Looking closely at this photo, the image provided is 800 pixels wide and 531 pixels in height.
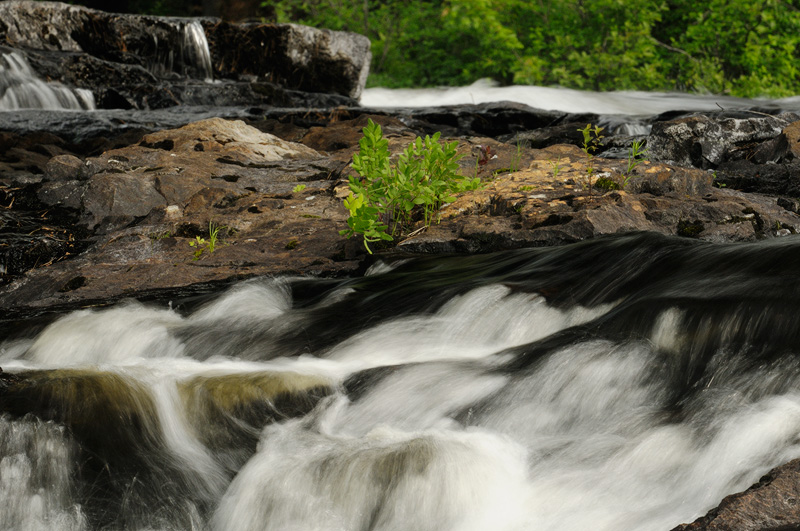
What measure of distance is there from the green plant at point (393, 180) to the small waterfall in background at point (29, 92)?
26.6 feet

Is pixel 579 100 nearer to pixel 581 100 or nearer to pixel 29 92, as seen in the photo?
pixel 581 100

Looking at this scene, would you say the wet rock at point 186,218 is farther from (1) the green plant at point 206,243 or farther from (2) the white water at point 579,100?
(2) the white water at point 579,100

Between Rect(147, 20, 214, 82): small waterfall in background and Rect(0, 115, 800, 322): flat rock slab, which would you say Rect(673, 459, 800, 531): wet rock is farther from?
Rect(147, 20, 214, 82): small waterfall in background

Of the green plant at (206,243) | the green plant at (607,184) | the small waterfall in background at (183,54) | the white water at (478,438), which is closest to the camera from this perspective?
the white water at (478,438)

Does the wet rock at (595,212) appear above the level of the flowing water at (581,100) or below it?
above

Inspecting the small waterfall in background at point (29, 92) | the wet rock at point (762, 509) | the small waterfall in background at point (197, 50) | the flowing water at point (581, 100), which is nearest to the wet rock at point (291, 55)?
the small waterfall in background at point (197, 50)

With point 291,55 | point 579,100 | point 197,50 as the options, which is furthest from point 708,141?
point 197,50

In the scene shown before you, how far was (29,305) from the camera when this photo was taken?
4863 mm

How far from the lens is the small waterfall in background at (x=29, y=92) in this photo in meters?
11.4

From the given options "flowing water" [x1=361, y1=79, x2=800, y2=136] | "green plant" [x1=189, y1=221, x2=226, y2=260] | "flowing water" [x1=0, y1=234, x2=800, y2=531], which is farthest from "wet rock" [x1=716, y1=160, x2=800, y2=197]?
"flowing water" [x1=361, y1=79, x2=800, y2=136]

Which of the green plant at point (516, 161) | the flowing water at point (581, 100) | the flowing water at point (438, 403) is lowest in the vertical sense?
the flowing water at point (581, 100)

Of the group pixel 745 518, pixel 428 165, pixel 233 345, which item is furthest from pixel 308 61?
pixel 745 518

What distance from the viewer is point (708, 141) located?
24.0 ft

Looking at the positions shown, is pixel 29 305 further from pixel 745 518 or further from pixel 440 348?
pixel 745 518
